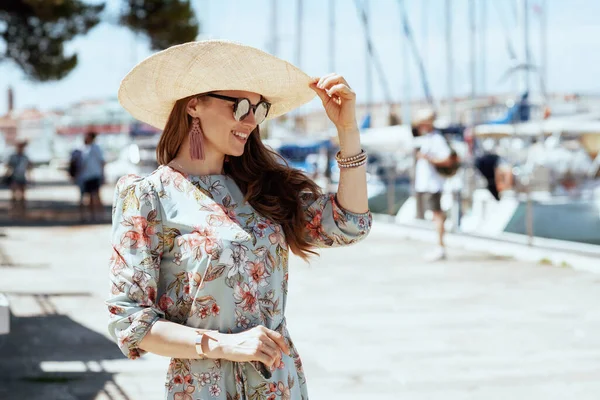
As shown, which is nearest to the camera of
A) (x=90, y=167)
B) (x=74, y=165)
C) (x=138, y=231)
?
(x=138, y=231)

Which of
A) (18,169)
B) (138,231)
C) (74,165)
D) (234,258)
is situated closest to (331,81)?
(234,258)

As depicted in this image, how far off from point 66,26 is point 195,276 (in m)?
29.9

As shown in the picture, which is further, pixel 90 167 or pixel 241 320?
pixel 90 167

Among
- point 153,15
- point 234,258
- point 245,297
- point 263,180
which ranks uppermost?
point 153,15

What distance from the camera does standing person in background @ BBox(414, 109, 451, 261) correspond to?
12.6 metres

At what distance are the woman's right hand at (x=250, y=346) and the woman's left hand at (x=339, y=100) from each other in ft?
2.09

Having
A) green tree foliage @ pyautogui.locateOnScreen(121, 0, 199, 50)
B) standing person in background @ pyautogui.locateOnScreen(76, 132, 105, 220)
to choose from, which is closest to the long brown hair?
standing person in background @ pyautogui.locateOnScreen(76, 132, 105, 220)

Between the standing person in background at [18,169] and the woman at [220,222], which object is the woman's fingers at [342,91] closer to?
the woman at [220,222]

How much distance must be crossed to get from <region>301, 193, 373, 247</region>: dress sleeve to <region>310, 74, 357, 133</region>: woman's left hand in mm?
208

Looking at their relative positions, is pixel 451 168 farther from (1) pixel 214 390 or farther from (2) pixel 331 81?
(1) pixel 214 390

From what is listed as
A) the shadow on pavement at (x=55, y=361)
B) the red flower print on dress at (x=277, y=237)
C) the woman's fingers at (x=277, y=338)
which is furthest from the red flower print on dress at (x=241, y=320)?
the shadow on pavement at (x=55, y=361)

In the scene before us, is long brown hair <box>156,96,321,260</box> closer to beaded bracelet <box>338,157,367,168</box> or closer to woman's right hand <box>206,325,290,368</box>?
beaded bracelet <box>338,157,367,168</box>

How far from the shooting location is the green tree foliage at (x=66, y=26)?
29.7m

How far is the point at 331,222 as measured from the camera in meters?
2.87
